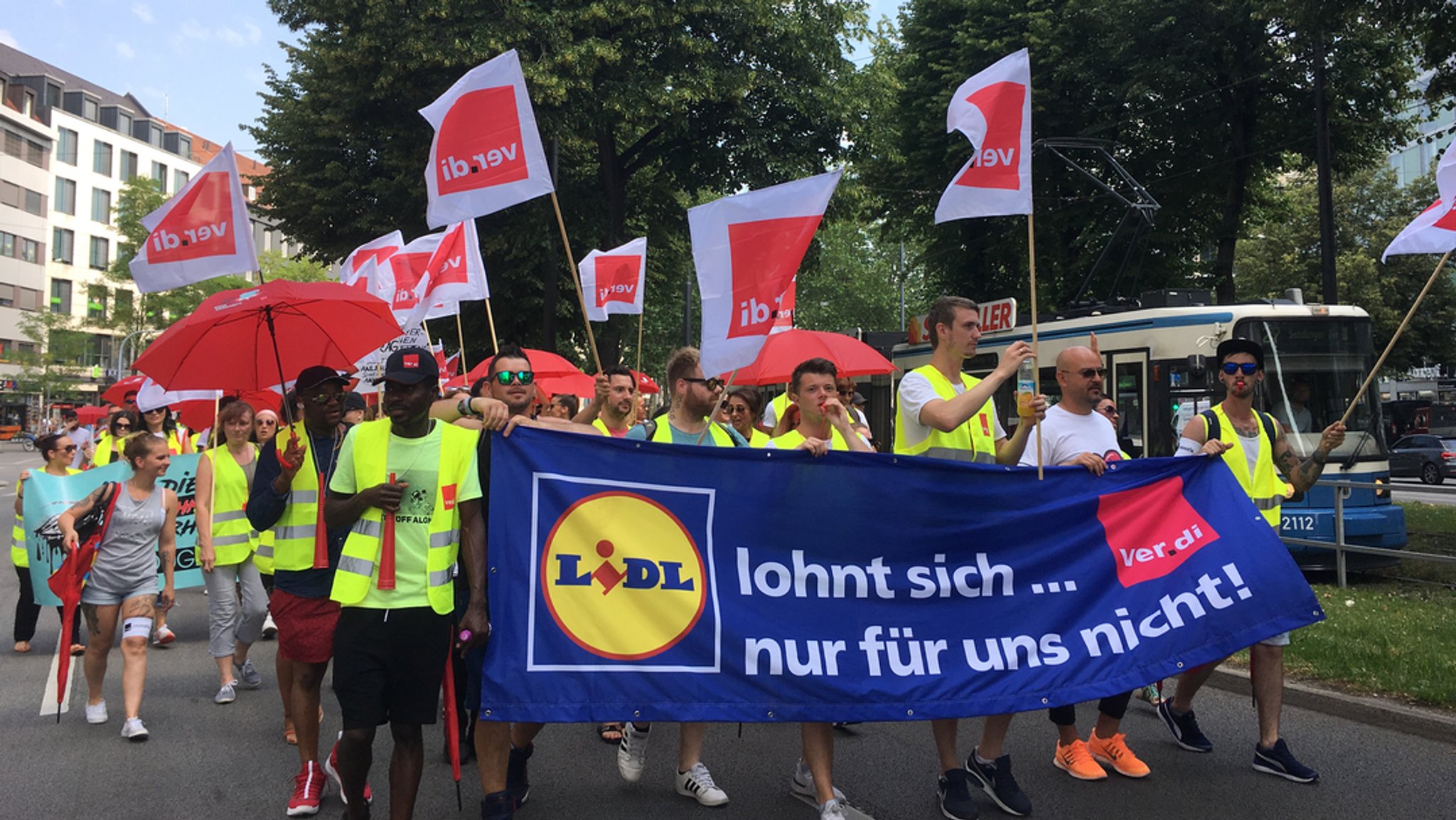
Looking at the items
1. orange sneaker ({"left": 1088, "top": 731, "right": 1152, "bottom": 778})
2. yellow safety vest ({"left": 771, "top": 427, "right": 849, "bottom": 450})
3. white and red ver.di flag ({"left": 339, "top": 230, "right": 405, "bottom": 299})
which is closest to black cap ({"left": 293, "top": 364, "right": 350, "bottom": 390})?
yellow safety vest ({"left": 771, "top": 427, "right": 849, "bottom": 450})

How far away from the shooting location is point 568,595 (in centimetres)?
413

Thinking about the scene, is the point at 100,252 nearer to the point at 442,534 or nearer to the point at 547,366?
the point at 547,366

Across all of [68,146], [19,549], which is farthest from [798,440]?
[68,146]

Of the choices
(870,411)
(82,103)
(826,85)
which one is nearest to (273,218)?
(826,85)

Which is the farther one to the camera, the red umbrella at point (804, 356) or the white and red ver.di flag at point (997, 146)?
the red umbrella at point (804, 356)

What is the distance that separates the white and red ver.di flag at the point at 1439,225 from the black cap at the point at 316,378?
5184 mm

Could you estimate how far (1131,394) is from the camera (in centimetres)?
1321

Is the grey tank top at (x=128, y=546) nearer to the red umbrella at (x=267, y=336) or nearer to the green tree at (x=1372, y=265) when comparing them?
the red umbrella at (x=267, y=336)

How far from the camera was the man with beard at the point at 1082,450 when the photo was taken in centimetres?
499

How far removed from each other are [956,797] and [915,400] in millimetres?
1613

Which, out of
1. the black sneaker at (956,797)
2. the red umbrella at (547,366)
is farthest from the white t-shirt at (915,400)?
the red umbrella at (547,366)

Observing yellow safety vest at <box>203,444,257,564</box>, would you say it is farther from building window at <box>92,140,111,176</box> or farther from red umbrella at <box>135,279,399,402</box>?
building window at <box>92,140,111,176</box>

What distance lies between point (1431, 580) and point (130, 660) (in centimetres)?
1062

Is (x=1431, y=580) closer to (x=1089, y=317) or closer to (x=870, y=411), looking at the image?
(x=1089, y=317)
